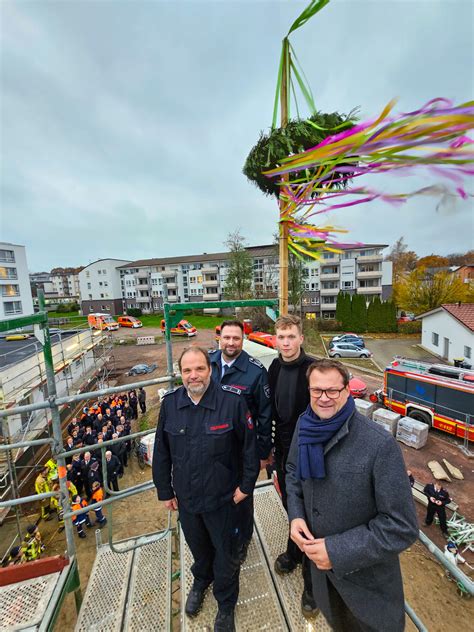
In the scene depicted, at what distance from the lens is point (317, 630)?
2.03 meters

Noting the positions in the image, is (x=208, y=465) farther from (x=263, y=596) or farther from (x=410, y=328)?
(x=410, y=328)

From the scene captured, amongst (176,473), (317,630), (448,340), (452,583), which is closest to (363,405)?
(452,583)

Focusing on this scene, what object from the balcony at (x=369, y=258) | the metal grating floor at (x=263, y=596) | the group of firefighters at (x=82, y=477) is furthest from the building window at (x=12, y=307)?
the balcony at (x=369, y=258)

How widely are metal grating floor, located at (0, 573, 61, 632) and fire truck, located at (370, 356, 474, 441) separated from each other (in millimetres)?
A: 11158

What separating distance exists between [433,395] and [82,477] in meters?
11.4

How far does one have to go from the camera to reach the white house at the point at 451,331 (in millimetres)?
17078

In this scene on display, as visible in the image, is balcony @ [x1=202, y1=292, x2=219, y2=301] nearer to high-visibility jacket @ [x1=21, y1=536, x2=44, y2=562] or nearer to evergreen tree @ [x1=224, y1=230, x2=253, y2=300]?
evergreen tree @ [x1=224, y1=230, x2=253, y2=300]

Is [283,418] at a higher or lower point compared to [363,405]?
higher

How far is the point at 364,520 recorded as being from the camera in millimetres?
1385

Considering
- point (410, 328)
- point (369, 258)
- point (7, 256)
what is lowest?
point (410, 328)

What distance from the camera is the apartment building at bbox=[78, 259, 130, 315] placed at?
161 feet

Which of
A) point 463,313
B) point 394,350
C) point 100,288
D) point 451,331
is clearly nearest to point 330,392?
point 463,313

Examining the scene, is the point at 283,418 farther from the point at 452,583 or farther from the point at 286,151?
the point at 452,583

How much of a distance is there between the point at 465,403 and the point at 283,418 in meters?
9.88
